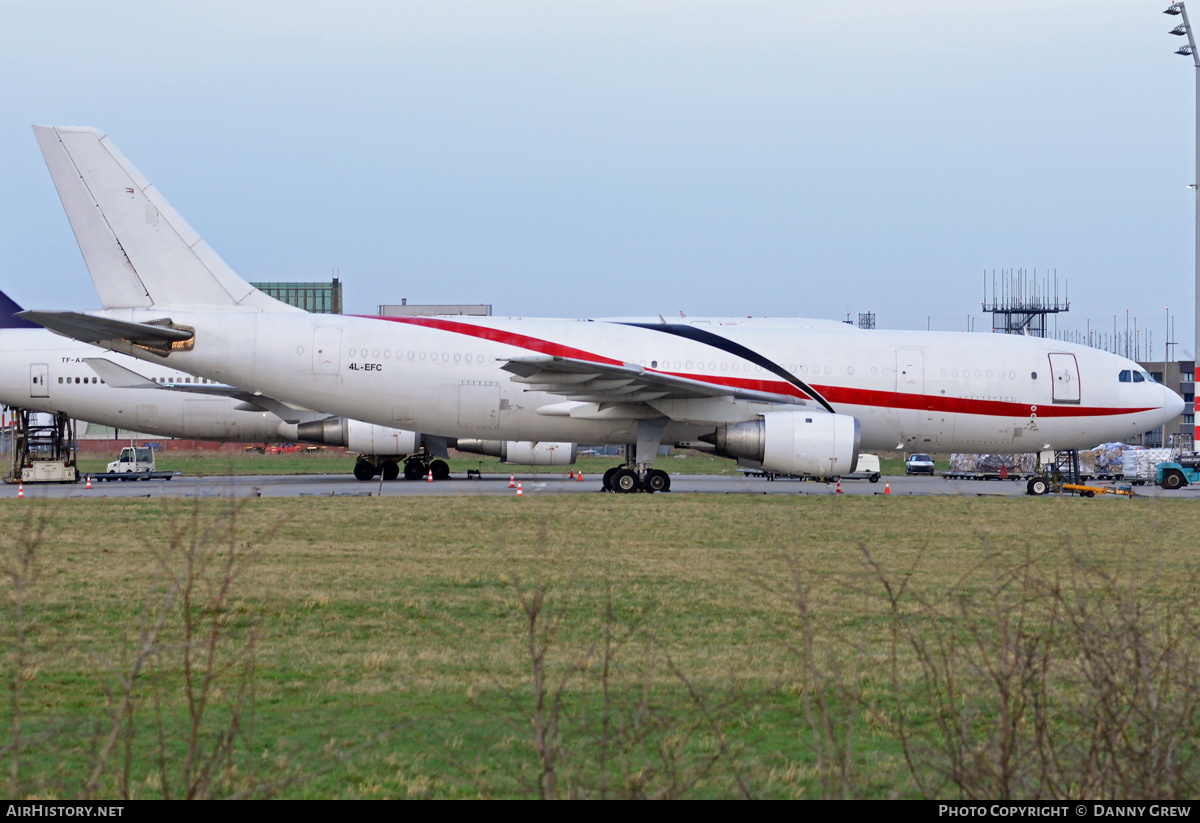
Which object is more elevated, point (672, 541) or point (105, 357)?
point (105, 357)

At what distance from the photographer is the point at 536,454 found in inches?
1387

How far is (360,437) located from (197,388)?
5.31m

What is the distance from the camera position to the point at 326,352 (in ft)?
80.4

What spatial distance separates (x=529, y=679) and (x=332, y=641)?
7.09ft

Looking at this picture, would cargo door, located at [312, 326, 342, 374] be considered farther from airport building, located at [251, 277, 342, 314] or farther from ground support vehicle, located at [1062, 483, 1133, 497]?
airport building, located at [251, 277, 342, 314]

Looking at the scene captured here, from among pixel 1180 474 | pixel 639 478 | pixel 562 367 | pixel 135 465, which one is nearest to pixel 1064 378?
pixel 1180 474

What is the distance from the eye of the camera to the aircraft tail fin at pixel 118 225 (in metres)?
24.2

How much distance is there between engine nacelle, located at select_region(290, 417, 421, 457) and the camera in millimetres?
34344

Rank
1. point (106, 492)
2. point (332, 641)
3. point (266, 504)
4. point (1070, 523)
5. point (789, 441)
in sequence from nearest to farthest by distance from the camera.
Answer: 1. point (332, 641)
2. point (1070, 523)
3. point (266, 504)
4. point (789, 441)
5. point (106, 492)

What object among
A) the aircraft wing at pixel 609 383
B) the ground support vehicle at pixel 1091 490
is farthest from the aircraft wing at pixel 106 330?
the ground support vehicle at pixel 1091 490

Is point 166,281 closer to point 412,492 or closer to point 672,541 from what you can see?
point 412,492

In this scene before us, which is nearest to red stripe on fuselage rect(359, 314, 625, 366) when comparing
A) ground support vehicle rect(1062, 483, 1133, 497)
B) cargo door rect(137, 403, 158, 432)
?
ground support vehicle rect(1062, 483, 1133, 497)

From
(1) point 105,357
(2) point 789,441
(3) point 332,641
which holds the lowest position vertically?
(3) point 332,641

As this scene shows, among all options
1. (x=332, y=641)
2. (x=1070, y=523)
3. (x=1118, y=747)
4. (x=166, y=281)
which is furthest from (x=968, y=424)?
(x=1118, y=747)
